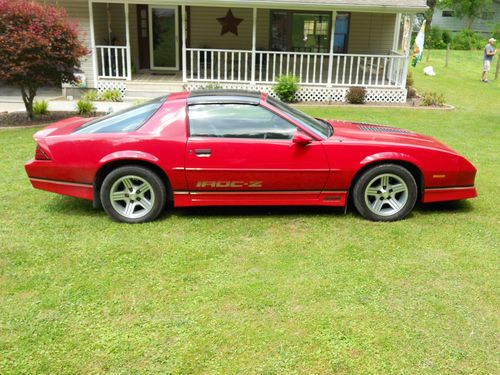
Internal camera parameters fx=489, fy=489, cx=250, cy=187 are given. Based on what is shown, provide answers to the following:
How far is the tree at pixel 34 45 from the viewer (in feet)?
32.3

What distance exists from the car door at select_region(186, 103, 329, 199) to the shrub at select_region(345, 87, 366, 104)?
384 inches

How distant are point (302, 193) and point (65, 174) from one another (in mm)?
2629

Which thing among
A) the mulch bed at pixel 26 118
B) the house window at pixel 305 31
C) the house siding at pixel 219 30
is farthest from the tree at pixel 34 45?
the house window at pixel 305 31

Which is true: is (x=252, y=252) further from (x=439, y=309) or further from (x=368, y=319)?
(x=439, y=309)

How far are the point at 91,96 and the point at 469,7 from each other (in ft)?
170

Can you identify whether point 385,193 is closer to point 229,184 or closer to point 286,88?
point 229,184

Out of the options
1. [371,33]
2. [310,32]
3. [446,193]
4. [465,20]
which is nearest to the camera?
[446,193]

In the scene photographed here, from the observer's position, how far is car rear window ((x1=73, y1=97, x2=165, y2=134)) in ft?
17.8

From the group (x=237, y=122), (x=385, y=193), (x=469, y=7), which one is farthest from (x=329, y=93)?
(x=469, y=7)

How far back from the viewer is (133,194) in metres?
5.41

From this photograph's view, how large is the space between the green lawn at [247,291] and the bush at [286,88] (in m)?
8.83

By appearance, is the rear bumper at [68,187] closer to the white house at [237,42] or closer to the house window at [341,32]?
the white house at [237,42]

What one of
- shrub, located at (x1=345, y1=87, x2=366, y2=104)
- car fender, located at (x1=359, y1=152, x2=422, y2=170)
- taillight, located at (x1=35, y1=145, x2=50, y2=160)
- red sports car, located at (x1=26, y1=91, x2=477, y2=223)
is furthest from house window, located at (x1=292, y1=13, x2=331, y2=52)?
taillight, located at (x1=35, y1=145, x2=50, y2=160)

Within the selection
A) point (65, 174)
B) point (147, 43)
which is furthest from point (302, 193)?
point (147, 43)
